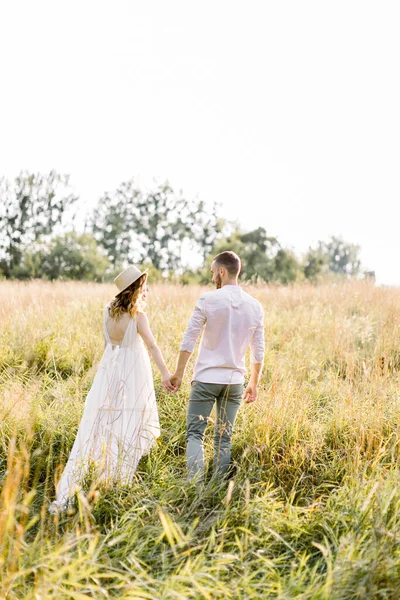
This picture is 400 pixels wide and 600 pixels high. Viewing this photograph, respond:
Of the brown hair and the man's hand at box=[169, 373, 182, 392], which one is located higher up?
the brown hair

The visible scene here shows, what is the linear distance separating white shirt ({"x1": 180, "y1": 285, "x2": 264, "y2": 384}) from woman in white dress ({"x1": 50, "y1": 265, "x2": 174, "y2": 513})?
415 millimetres

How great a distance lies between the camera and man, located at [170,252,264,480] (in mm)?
4180

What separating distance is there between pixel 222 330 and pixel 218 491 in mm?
1221

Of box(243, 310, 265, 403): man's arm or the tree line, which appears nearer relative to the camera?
box(243, 310, 265, 403): man's arm

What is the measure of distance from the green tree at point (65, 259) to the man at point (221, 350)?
2767cm

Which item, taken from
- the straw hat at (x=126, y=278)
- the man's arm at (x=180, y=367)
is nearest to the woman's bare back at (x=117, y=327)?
the straw hat at (x=126, y=278)

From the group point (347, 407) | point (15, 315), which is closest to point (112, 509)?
point (347, 407)

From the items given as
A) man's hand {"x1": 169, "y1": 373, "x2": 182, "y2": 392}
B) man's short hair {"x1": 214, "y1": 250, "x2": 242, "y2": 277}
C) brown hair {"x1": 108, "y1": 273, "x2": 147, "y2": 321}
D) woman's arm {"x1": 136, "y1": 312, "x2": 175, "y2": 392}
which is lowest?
man's hand {"x1": 169, "y1": 373, "x2": 182, "y2": 392}

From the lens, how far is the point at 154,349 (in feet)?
14.6

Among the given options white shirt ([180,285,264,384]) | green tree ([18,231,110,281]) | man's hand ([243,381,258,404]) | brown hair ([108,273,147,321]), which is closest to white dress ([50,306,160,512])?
brown hair ([108,273,147,321])

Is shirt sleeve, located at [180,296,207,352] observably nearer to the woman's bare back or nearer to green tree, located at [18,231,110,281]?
the woman's bare back

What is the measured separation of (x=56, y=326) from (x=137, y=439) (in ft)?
12.0

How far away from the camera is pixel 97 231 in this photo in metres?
48.6

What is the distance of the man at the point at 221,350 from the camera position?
4.18m
